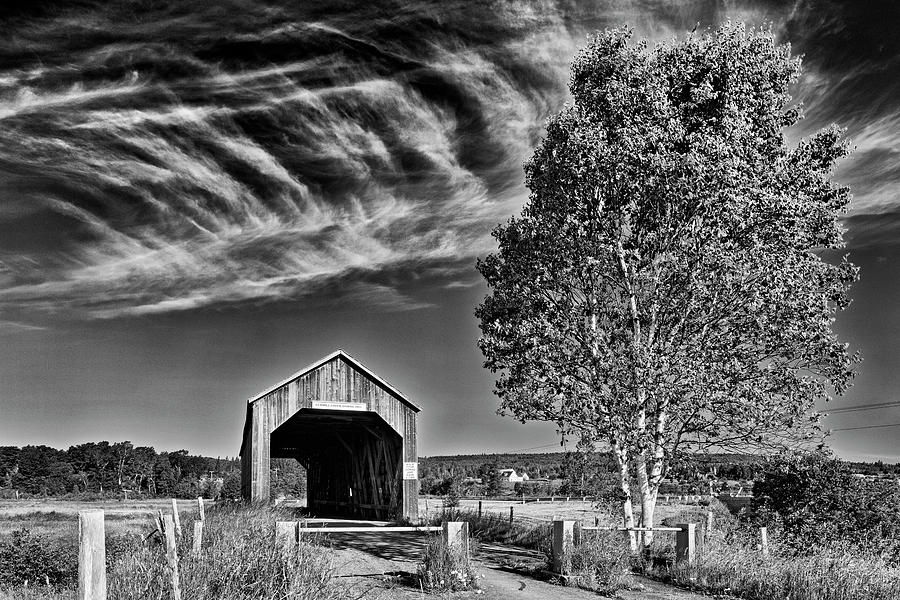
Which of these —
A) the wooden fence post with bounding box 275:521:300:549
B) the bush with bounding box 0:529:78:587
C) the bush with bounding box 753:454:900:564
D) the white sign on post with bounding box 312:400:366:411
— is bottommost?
the bush with bounding box 0:529:78:587

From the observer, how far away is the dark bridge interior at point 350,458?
97.6ft

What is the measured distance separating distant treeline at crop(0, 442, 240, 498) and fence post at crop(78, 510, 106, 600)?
7855 cm

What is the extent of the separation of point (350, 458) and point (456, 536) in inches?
932

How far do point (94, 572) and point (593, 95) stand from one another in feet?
54.2

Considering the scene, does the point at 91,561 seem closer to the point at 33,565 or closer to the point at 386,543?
the point at 386,543

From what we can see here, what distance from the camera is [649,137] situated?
57.9 feet

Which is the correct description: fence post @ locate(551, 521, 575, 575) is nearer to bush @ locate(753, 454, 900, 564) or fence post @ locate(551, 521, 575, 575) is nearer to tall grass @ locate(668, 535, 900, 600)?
tall grass @ locate(668, 535, 900, 600)

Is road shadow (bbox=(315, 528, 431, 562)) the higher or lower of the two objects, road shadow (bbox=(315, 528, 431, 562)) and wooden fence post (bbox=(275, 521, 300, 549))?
the lower

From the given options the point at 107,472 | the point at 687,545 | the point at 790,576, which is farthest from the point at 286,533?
the point at 107,472

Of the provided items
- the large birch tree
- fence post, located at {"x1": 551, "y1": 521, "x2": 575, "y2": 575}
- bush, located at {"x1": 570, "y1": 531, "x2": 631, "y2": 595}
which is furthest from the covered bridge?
bush, located at {"x1": 570, "y1": 531, "x2": 631, "y2": 595}

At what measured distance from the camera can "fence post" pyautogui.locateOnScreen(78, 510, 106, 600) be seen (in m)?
6.07

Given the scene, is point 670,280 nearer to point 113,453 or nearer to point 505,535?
point 505,535

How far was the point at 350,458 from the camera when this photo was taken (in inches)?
1433

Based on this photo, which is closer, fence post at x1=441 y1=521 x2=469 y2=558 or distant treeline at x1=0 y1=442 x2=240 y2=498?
fence post at x1=441 y1=521 x2=469 y2=558
